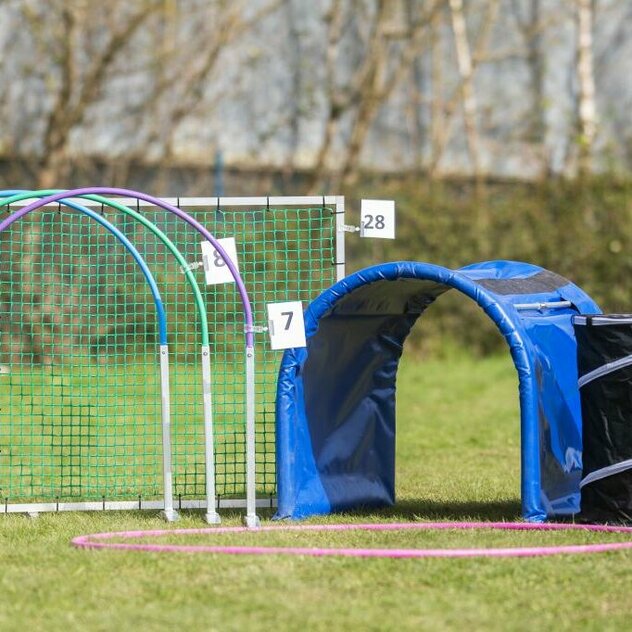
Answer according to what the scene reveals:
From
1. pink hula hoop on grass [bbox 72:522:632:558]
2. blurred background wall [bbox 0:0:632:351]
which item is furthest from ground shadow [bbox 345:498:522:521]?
blurred background wall [bbox 0:0:632:351]

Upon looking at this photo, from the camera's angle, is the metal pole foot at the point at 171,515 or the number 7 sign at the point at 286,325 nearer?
the number 7 sign at the point at 286,325

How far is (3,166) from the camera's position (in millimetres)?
17422

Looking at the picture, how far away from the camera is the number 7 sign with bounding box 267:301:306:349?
6766mm

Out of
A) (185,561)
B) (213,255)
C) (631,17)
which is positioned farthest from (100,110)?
(185,561)

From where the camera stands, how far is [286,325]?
6805mm

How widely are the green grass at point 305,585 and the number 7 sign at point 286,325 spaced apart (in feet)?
3.28

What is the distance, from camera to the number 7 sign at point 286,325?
6.77 metres

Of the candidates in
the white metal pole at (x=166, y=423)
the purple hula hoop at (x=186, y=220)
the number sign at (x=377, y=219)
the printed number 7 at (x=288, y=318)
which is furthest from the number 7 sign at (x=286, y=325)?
the number sign at (x=377, y=219)

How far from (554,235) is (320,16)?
538cm

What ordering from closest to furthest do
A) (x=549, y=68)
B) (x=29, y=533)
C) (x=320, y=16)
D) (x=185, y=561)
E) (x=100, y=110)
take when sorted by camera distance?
1. (x=185, y=561)
2. (x=29, y=533)
3. (x=100, y=110)
4. (x=320, y=16)
5. (x=549, y=68)

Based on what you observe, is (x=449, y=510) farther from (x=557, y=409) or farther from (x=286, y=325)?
(x=286, y=325)

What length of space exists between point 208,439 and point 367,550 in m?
1.26

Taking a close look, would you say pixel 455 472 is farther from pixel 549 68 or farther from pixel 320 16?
pixel 549 68

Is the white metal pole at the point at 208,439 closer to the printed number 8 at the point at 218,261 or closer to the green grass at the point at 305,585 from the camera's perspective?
the green grass at the point at 305,585
